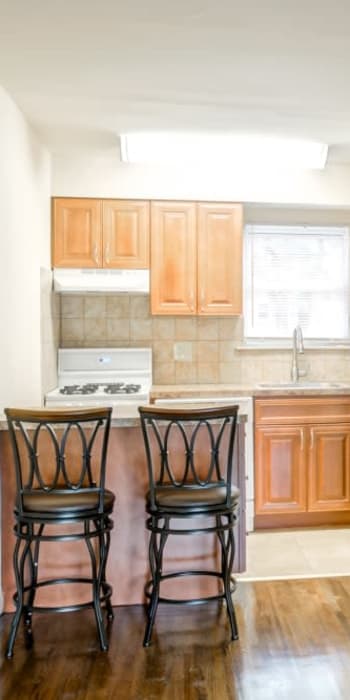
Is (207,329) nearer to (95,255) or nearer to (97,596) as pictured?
(95,255)

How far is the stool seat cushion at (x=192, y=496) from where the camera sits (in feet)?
6.56

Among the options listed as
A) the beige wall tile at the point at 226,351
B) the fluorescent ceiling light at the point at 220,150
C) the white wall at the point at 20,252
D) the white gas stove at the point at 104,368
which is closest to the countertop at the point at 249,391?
the white gas stove at the point at 104,368

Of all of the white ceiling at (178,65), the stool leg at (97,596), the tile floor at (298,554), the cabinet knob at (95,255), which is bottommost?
the tile floor at (298,554)

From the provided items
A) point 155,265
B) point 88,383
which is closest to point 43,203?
point 155,265

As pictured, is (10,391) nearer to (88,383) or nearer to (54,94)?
(88,383)

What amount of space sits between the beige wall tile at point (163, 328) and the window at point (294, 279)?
61cm

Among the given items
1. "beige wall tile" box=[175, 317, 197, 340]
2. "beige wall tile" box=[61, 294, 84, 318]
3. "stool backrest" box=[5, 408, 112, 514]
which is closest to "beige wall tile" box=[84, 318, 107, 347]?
"beige wall tile" box=[61, 294, 84, 318]

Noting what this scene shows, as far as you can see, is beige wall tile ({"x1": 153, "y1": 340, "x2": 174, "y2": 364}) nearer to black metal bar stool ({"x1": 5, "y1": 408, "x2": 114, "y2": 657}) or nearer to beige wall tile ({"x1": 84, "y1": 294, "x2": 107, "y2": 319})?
beige wall tile ({"x1": 84, "y1": 294, "x2": 107, "y2": 319})

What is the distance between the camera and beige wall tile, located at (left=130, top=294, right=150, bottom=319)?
3914 millimetres

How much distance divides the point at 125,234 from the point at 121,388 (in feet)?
3.68

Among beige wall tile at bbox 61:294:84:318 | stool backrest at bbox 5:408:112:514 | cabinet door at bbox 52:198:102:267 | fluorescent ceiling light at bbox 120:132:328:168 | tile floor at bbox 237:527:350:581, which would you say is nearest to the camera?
stool backrest at bbox 5:408:112:514

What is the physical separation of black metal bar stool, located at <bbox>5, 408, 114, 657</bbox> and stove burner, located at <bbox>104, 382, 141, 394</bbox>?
1.12m

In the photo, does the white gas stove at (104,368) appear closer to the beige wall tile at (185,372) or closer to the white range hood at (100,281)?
the beige wall tile at (185,372)

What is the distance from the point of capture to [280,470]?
3.33 m
